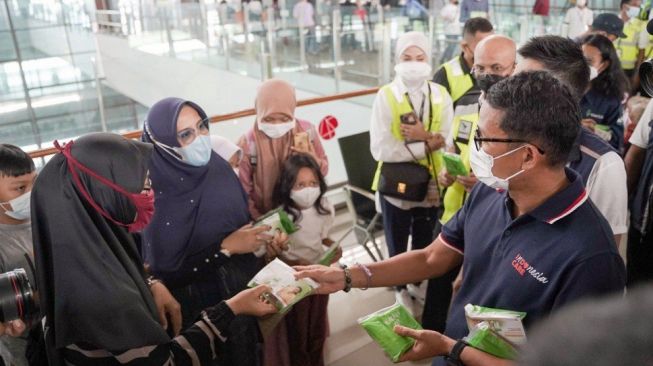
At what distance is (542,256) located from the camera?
116 centimetres

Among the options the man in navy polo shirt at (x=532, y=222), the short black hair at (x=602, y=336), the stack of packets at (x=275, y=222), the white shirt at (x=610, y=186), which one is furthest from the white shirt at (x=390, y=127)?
the short black hair at (x=602, y=336)

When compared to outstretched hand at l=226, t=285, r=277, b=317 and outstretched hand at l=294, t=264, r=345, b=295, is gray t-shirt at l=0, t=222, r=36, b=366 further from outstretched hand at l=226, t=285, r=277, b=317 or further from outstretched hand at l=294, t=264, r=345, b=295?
outstretched hand at l=294, t=264, r=345, b=295

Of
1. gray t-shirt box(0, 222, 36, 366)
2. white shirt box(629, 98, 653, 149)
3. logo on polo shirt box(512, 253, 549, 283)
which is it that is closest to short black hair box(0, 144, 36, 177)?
gray t-shirt box(0, 222, 36, 366)

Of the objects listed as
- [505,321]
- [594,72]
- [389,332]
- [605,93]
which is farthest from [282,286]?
[605,93]

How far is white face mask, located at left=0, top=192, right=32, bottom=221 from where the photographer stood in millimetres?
1652

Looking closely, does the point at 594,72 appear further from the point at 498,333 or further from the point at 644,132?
the point at 498,333

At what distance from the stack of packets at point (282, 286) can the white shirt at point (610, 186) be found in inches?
38.5

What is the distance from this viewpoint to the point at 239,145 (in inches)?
99.9

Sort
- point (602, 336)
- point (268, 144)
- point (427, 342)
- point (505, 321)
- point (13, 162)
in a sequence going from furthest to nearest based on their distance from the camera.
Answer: point (268, 144) < point (13, 162) < point (427, 342) < point (505, 321) < point (602, 336)

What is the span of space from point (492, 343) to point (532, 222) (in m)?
0.33

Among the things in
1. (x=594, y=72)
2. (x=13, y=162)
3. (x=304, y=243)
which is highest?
(x=594, y=72)

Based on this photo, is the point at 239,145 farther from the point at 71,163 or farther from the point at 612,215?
the point at 612,215

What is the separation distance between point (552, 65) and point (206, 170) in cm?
141

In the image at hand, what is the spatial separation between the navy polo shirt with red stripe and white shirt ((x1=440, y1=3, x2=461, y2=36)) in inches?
244
